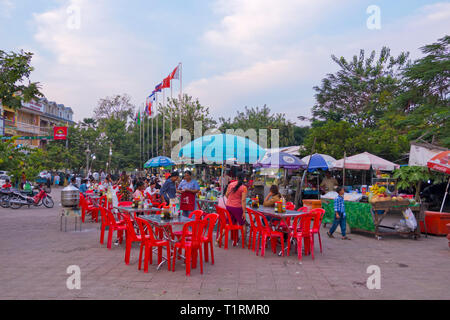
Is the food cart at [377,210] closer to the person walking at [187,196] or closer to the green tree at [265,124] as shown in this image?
the person walking at [187,196]

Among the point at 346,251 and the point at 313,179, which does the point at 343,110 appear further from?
the point at 346,251

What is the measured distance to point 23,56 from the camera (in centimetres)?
830

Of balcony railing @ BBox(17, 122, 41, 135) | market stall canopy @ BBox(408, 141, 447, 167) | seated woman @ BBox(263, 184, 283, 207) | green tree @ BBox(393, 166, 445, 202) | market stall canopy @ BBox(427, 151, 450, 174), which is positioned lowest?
seated woman @ BBox(263, 184, 283, 207)

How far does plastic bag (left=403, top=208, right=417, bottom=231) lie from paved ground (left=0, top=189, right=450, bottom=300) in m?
0.51

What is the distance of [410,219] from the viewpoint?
8.99m

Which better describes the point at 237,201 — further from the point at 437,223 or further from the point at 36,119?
the point at 36,119

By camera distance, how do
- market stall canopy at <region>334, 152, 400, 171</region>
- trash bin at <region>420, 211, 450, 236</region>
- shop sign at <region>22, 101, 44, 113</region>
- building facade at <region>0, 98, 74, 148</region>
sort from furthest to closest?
shop sign at <region>22, 101, 44, 113</region>, building facade at <region>0, 98, 74, 148</region>, market stall canopy at <region>334, 152, 400, 171</region>, trash bin at <region>420, 211, 450, 236</region>

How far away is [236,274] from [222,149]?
4807 mm

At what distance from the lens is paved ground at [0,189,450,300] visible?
4.73m

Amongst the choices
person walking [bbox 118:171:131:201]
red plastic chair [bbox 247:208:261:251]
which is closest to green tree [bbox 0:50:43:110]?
person walking [bbox 118:171:131:201]

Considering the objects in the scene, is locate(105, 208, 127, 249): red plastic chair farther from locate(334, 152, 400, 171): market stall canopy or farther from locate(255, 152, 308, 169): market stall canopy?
locate(334, 152, 400, 171): market stall canopy

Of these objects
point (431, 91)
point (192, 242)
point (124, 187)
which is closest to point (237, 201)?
point (192, 242)

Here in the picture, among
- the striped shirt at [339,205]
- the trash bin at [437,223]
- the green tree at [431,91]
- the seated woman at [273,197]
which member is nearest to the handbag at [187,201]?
the seated woman at [273,197]

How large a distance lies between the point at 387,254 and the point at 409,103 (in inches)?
398
